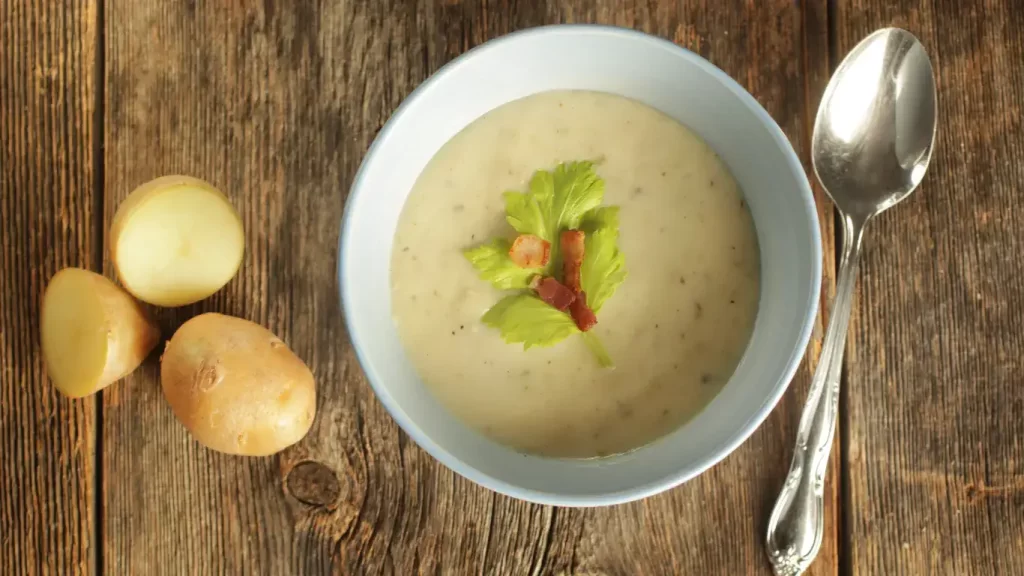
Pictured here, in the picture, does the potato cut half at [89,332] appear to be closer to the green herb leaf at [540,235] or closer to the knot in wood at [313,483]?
the knot in wood at [313,483]

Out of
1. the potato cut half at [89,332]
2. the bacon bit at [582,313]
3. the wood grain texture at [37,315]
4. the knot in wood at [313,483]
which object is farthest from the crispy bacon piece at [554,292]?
the wood grain texture at [37,315]

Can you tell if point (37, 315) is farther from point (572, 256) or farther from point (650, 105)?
point (650, 105)

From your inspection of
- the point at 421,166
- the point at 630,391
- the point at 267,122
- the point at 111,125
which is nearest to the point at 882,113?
the point at 630,391

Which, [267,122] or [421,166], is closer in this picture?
[421,166]

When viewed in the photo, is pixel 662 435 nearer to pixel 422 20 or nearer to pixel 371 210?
pixel 371 210

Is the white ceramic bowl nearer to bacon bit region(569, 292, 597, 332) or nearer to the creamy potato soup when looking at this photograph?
the creamy potato soup

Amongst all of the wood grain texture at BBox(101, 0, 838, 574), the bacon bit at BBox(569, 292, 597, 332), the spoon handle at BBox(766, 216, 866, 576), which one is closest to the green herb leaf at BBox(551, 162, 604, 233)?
the bacon bit at BBox(569, 292, 597, 332)

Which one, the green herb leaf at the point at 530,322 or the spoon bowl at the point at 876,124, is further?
the spoon bowl at the point at 876,124
